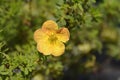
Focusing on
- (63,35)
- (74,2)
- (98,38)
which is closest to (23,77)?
(63,35)

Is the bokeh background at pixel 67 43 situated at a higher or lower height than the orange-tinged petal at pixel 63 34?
lower

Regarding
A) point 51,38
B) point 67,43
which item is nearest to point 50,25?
point 51,38

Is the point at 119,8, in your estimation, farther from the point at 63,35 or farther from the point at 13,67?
the point at 13,67

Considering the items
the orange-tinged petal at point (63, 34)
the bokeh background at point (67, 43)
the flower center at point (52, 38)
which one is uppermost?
the orange-tinged petal at point (63, 34)

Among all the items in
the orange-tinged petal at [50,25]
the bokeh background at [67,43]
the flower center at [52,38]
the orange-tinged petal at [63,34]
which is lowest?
the bokeh background at [67,43]

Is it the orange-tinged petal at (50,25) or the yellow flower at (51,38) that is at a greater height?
the orange-tinged petal at (50,25)
